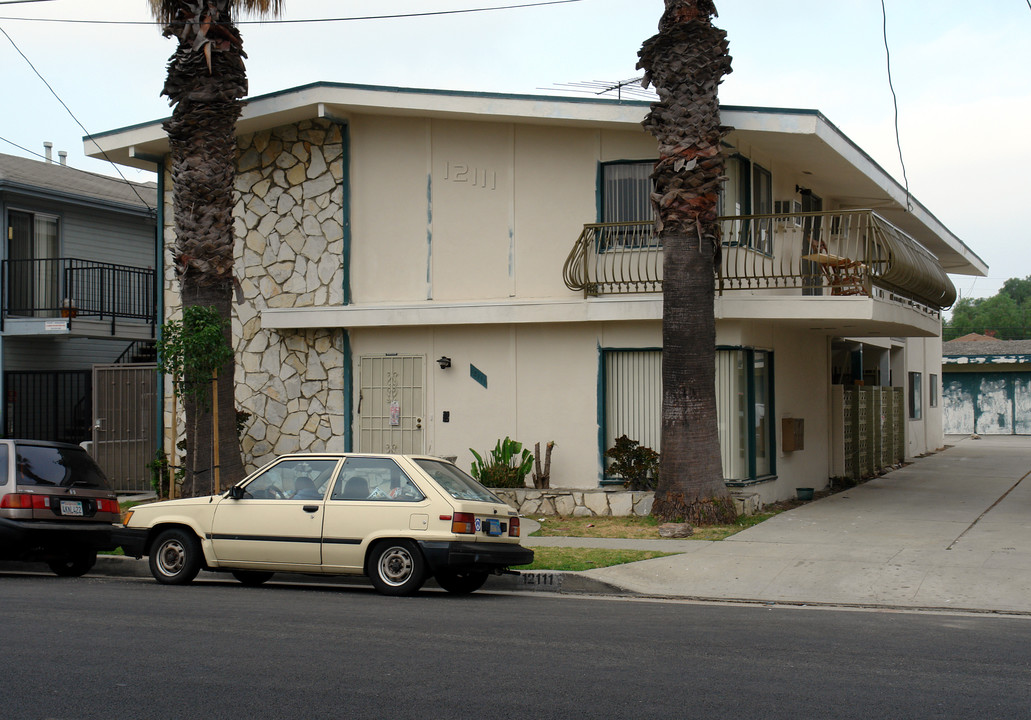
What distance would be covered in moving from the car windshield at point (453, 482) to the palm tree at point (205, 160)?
541 cm

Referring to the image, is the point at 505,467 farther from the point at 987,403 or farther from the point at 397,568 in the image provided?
the point at 987,403

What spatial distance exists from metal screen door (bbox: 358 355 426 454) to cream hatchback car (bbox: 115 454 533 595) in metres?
6.63

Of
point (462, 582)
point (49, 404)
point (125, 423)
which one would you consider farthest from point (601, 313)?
point (49, 404)

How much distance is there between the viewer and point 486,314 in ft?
55.3

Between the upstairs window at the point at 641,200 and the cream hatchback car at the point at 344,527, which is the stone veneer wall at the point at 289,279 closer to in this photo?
the upstairs window at the point at 641,200

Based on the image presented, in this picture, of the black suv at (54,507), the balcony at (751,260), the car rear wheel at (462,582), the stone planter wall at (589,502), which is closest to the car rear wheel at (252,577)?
the black suv at (54,507)

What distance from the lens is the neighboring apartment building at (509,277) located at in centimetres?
1619

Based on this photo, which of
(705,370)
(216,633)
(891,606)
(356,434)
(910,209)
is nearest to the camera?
(216,633)

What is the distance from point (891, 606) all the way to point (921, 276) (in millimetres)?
8834

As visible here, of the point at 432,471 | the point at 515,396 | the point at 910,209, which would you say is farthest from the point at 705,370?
the point at 910,209

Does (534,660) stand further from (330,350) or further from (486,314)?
(330,350)

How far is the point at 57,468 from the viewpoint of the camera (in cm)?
1210

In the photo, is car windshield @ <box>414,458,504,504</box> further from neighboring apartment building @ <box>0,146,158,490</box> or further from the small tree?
neighboring apartment building @ <box>0,146,158,490</box>

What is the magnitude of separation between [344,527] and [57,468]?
3980 mm
